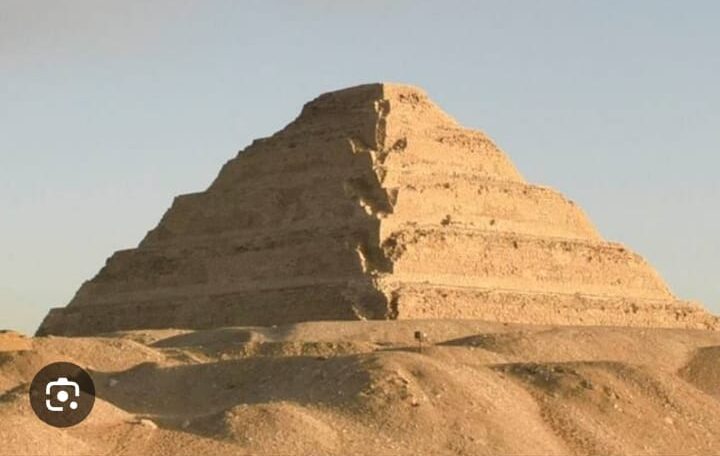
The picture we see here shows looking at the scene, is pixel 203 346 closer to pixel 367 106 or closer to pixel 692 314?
pixel 367 106

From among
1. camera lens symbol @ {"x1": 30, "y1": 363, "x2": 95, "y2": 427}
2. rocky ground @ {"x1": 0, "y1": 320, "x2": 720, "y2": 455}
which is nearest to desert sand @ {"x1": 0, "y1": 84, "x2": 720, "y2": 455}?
rocky ground @ {"x1": 0, "y1": 320, "x2": 720, "y2": 455}

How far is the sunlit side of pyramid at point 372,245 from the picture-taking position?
4691cm

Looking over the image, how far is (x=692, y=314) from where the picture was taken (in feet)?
177

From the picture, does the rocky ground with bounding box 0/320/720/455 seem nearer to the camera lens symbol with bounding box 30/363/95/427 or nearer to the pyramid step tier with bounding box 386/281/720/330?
the camera lens symbol with bounding box 30/363/95/427

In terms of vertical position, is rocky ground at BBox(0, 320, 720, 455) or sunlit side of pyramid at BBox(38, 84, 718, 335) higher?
sunlit side of pyramid at BBox(38, 84, 718, 335)

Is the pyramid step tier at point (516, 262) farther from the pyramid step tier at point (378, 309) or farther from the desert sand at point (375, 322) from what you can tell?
the pyramid step tier at point (378, 309)

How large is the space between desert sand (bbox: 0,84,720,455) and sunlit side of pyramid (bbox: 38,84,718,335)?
0.08 metres

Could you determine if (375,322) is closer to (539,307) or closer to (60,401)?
(539,307)

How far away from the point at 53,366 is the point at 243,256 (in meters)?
25.3

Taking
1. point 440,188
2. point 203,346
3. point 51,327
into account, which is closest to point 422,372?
point 203,346

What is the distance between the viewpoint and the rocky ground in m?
19.6

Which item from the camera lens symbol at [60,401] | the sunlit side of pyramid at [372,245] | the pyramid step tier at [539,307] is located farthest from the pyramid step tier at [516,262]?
the camera lens symbol at [60,401]

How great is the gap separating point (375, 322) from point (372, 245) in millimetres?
6323

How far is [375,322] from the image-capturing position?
1613 inches
